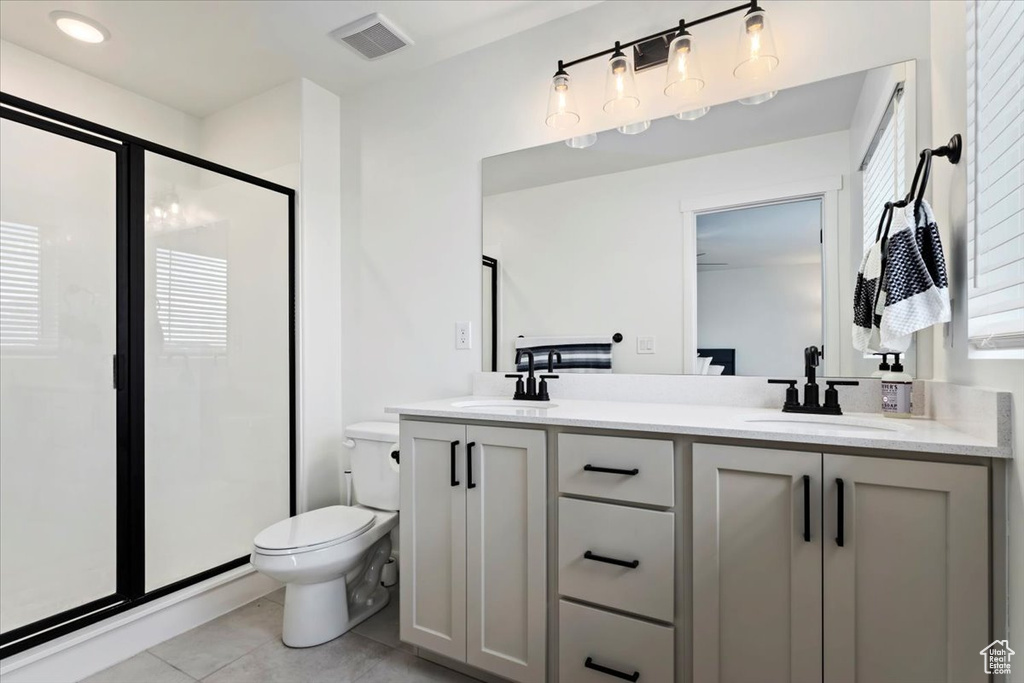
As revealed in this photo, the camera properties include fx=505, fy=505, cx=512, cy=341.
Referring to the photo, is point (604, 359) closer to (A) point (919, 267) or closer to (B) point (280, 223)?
(A) point (919, 267)

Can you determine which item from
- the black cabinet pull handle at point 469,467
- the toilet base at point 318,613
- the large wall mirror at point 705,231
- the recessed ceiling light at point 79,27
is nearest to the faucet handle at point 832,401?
the large wall mirror at point 705,231

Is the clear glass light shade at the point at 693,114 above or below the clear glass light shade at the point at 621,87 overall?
below

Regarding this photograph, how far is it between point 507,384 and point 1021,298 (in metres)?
1.55

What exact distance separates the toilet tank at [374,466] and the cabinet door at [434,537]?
45 centimetres

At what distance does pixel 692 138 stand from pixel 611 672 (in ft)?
5.60

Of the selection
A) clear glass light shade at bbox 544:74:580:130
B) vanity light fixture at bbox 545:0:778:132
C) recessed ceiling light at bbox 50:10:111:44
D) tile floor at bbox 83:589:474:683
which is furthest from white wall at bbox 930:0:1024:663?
recessed ceiling light at bbox 50:10:111:44

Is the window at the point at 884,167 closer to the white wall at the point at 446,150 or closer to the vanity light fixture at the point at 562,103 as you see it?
the white wall at the point at 446,150

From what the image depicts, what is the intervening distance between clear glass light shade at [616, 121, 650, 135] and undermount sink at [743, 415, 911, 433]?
111cm

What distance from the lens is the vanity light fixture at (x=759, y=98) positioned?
5.42 feet

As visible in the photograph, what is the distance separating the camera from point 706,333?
177 cm

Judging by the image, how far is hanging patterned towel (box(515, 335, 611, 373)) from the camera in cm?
195

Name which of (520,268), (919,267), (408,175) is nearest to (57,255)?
(408,175)

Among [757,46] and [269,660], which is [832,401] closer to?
[757,46]

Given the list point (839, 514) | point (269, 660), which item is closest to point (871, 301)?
point (839, 514)
